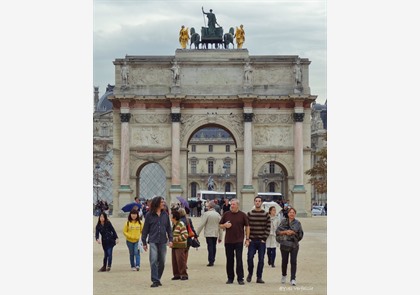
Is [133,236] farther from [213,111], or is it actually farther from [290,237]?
[213,111]

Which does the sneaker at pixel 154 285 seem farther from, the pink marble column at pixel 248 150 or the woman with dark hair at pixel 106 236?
the pink marble column at pixel 248 150

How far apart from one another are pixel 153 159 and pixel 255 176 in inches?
231

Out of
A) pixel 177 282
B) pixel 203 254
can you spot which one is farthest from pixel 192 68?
pixel 177 282

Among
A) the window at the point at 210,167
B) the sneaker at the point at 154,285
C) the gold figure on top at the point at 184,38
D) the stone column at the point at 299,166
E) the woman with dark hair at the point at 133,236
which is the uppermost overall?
the gold figure on top at the point at 184,38

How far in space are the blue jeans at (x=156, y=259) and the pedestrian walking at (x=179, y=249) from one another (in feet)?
3.33

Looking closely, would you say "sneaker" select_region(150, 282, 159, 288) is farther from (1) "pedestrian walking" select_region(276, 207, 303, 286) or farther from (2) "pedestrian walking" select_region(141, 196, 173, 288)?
(1) "pedestrian walking" select_region(276, 207, 303, 286)

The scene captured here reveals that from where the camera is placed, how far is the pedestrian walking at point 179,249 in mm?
18453

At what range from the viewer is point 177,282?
1783 centimetres

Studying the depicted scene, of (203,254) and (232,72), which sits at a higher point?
(232,72)

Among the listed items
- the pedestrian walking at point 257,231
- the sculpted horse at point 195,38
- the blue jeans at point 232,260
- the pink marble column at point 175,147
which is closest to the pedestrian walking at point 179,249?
the blue jeans at point 232,260

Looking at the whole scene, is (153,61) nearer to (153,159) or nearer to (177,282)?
(153,159)

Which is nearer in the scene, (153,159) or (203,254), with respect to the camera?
(203,254)

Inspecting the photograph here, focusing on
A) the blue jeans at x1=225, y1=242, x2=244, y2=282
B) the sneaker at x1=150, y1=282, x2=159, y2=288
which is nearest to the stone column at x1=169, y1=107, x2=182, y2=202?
the blue jeans at x1=225, y1=242, x2=244, y2=282

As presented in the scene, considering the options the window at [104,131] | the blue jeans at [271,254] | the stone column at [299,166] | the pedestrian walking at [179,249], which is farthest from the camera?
the window at [104,131]
